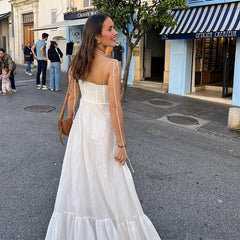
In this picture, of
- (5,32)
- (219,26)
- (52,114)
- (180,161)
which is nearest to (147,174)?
(180,161)

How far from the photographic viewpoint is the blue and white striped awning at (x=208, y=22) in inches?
374

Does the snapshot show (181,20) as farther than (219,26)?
Yes

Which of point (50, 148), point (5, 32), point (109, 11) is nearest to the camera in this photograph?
point (50, 148)

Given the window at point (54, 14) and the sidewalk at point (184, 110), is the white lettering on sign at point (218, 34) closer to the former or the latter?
the sidewalk at point (184, 110)

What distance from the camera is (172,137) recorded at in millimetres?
6473

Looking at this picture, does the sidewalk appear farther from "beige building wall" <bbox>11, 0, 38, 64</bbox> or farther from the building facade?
"beige building wall" <bbox>11, 0, 38, 64</bbox>

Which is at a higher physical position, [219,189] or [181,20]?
[181,20]

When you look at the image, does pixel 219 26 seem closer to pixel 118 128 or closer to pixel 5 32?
pixel 118 128

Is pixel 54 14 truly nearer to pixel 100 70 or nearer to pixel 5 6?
pixel 5 6

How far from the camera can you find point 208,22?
10172 mm

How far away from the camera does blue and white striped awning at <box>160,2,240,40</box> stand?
9.49 m

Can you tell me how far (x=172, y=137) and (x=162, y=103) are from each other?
3.82 metres

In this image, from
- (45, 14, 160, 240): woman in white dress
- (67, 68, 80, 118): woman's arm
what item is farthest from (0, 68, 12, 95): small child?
(45, 14, 160, 240): woman in white dress

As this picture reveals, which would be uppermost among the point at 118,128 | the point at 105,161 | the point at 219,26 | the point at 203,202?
the point at 219,26
